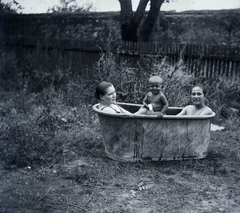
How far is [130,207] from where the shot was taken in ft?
9.18

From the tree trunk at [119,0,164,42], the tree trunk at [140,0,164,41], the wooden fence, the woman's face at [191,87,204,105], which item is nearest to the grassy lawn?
the woman's face at [191,87,204,105]

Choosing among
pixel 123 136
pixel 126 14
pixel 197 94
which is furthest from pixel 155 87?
pixel 126 14

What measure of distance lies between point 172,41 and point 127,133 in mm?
6447

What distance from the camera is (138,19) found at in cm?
886

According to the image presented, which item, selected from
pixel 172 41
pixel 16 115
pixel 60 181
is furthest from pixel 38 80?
pixel 60 181

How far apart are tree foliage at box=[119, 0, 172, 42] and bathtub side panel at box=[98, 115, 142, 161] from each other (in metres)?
5.66

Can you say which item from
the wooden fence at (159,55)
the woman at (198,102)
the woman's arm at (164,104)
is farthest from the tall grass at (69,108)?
the woman at (198,102)

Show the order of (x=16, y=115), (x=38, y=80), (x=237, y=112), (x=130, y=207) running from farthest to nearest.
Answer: (x=38, y=80)
(x=237, y=112)
(x=16, y=115)
(x=130, y=207)

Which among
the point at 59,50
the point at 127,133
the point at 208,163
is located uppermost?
the point at 59,50

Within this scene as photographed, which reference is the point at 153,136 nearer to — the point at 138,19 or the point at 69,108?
the point at 69,108

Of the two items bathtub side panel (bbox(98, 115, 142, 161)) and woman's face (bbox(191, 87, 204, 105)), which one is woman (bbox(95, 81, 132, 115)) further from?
woman's face (bbox(191, 87, 204, 105))

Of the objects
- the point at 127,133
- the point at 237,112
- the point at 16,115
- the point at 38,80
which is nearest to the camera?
the point at 127,133

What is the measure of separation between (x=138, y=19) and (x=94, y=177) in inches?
253

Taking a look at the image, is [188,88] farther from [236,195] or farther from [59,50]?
[59,50]
